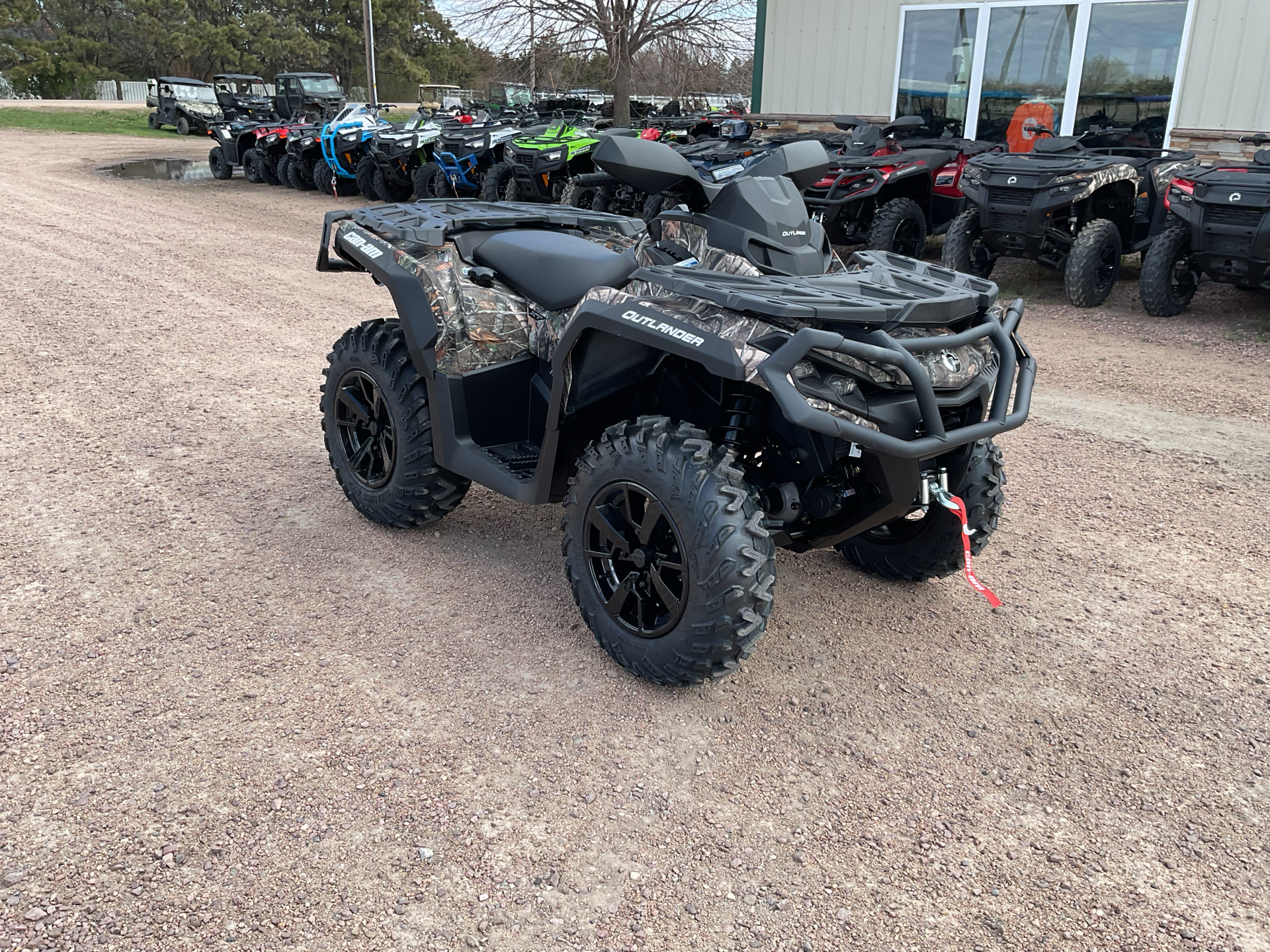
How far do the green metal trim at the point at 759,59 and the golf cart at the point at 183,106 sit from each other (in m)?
21.8

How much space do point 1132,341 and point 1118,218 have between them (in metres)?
1.95

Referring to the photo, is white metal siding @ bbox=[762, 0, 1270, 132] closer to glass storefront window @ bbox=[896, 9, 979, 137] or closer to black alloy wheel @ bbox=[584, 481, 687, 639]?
glass storefront window @ bbox=[896, 9, 979, 137]

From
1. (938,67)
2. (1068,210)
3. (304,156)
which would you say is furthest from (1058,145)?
(304,156)

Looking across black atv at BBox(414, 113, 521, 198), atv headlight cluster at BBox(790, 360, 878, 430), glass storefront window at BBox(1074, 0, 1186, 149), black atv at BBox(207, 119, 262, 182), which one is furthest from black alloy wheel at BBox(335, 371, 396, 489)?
black atv at BBox(207, 119, 262, 182)

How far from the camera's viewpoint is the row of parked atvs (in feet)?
24.3

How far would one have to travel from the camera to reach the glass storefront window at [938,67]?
41.9 ft

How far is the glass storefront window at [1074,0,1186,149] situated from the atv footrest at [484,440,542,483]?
10.3 m

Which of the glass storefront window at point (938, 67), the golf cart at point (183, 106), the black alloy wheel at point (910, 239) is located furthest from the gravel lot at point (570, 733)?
the golf cart at point (183, 106)

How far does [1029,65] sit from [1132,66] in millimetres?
1170

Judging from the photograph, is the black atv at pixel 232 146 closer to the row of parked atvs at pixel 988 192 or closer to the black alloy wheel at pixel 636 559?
the row of parked atvs at pixel 988 192

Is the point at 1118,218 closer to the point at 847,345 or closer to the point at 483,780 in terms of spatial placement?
the point at 847,345

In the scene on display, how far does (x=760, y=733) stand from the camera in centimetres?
277

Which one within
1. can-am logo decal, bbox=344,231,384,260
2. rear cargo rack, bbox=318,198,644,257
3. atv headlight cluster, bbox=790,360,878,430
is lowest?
atv headlight cluster, bbox=790,360,878,430

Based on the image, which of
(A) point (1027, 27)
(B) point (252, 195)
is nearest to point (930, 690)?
(A) point (1027, 27)
